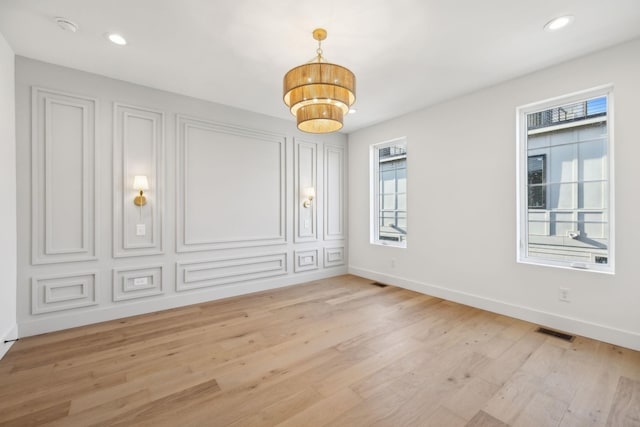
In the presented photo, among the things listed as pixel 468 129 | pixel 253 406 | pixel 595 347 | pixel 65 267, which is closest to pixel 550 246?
pixel 595 347

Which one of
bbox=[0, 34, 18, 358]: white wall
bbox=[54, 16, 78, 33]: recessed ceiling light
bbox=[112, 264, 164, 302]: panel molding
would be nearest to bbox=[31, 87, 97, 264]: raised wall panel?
bbox=[0, 34, 18, 358]: white wall

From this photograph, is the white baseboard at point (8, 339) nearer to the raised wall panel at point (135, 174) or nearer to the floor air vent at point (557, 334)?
the raised wall panel at point (135, 174)

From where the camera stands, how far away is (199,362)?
7.77ft

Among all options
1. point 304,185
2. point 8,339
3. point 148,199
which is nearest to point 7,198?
point 148,199

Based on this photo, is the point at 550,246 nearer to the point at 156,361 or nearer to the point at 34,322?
the point at 156,361

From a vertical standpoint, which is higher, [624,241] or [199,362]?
[624,241]

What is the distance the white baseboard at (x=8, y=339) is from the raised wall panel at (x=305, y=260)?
10.6ft

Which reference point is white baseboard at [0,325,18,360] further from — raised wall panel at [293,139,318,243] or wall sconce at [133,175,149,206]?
raised wall panel at [293,139,318,243]

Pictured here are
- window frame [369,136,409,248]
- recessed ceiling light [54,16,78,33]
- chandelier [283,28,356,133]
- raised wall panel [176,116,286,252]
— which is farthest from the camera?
window frame [369,136,409,248]

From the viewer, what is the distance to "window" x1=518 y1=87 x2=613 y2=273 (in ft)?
9.11

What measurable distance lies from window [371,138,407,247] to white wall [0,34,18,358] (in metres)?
4.51

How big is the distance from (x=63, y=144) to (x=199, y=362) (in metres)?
2.64

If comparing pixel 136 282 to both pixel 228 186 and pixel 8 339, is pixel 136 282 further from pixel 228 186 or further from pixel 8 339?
pixel 228 186

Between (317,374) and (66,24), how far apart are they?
11.2 ft
